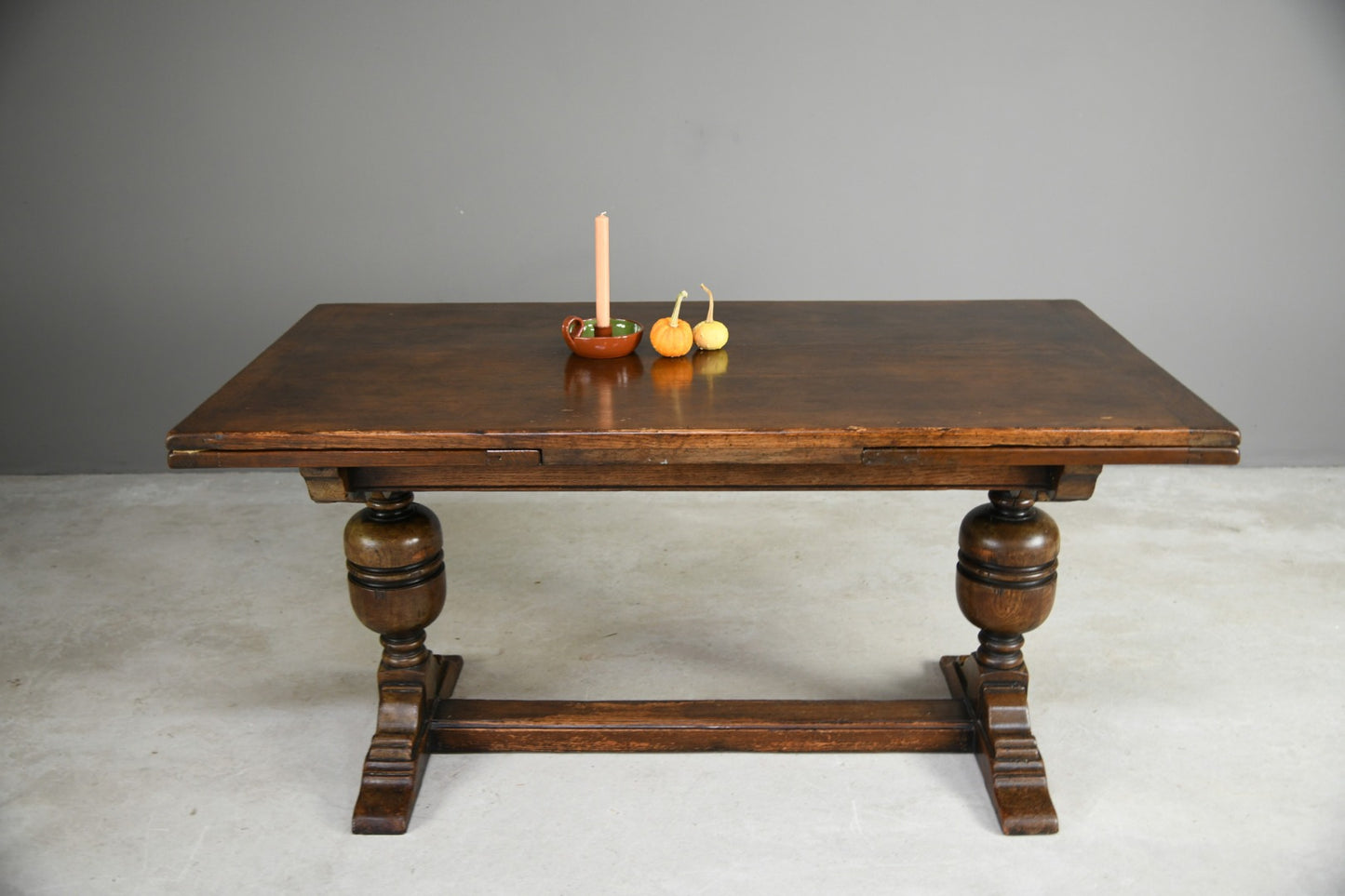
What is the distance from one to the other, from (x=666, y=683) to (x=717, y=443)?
1021mm

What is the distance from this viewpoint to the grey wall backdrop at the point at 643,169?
13.9 ft

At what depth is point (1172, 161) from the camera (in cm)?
433

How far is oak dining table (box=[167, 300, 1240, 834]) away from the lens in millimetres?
2268

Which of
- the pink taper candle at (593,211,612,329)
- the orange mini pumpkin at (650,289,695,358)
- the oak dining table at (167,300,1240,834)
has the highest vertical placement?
the pink taper candle at (593,211,612,329)

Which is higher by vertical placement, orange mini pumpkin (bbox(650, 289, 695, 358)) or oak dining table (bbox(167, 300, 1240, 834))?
orange mini pumpkin (bbox(650, 289, 695, 358))

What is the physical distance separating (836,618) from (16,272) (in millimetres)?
2921

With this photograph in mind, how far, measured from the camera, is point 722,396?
8.04 ft

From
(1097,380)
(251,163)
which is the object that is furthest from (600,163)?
(1097,380)

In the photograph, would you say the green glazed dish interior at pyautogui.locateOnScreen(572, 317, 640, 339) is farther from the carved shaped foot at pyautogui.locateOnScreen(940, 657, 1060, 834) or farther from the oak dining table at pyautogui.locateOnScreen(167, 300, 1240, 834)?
the carved shaped foot at pyautogui.locateOnScreen(940, 657, 1060, 834)

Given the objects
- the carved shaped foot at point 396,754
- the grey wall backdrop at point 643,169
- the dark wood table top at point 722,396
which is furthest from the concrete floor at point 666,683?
the dark wood table top at point 722,396

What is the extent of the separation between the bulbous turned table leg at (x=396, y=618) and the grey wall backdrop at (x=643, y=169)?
1.91 m

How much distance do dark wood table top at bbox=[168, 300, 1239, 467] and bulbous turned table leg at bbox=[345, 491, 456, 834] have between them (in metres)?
0.29

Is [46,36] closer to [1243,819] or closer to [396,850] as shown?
[396,850]

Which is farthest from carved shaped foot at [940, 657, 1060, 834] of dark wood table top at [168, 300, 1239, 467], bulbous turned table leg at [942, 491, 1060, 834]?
dark wood table top at [168, 300, 1239, 467]
